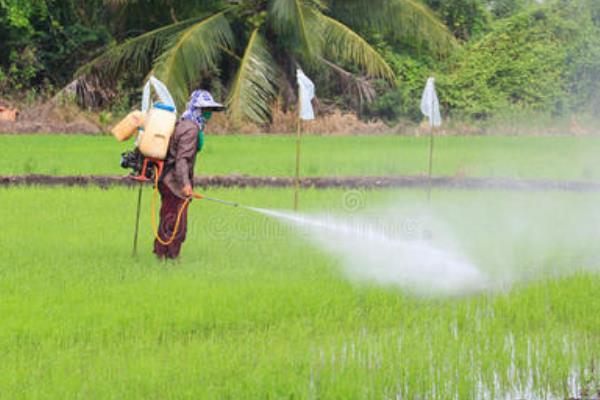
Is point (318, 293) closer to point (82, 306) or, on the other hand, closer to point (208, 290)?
point (208, 290)

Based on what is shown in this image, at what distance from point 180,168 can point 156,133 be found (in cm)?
32

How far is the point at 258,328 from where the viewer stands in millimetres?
6742

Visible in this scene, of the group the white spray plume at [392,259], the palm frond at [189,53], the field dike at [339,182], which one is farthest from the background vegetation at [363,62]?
the white spray plume at [392,259]

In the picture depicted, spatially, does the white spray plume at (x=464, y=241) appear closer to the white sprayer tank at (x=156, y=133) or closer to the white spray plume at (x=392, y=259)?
the white spray plume at (x=392, y=259)

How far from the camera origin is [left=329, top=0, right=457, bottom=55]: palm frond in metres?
22.9

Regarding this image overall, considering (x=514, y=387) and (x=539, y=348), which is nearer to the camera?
(x=514, y=387)

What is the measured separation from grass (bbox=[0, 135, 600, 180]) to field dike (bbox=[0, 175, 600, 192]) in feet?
1.53

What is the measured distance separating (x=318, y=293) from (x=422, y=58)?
1998 cm

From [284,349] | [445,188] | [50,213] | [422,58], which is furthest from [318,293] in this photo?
[422,58]

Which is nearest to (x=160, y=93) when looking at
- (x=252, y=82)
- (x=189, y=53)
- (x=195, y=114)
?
(x=195, y=114)

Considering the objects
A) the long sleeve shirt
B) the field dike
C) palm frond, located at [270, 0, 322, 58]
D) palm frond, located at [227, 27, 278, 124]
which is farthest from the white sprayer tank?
palm frond, located at [270, 0, 322, 58]

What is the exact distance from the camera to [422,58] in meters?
27.0

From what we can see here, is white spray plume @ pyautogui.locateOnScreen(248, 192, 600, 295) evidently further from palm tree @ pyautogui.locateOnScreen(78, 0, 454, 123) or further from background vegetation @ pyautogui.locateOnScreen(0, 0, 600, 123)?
background vegetation @ pyautogui.locateOnScreen(0, 0, 600, 123)

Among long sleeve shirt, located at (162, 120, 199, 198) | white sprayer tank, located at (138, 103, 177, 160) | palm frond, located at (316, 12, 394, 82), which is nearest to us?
white sprayer tank, located at (138, 103, 177, 160)
